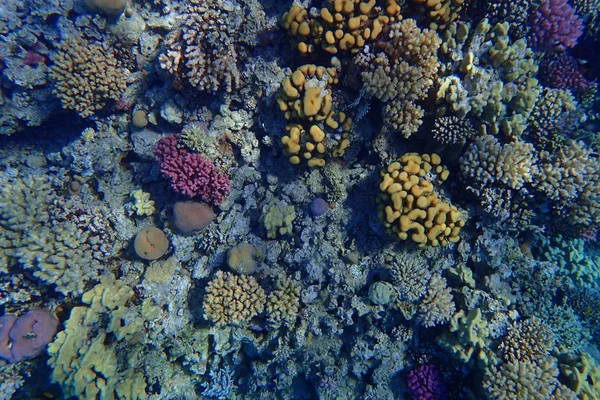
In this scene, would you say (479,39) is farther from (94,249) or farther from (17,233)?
(17,233)

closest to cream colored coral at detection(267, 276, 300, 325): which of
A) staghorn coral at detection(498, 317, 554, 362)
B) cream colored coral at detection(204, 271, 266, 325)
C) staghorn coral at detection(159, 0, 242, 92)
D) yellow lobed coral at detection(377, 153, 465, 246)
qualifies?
cream colored coral at detection(204, 271, 266, 325)

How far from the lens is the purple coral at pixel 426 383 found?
189 inches

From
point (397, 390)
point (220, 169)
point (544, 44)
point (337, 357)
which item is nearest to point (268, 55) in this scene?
point (220, 169)

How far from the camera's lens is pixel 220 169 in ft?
18.2

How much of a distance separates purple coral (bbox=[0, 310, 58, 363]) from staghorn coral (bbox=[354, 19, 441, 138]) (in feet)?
21.4

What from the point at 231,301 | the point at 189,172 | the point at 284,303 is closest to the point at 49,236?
the point at 189,172

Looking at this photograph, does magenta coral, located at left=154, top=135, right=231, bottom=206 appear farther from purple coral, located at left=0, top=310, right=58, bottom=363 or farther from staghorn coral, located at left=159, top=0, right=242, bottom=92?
purple coral, located at left=0, top=310, right=58, bottom=363

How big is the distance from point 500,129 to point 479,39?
139 centimetres

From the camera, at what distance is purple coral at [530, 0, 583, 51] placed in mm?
4699

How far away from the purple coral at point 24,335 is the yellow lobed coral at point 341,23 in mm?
6236

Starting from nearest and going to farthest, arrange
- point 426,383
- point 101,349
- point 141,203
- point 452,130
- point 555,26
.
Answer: point 452,130, point 555,26, point 426,383, point 101,349, point 141,203

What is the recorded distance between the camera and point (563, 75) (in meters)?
4.98

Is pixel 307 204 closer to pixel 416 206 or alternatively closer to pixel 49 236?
pixel 416 206

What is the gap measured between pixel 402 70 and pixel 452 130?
1146mm
